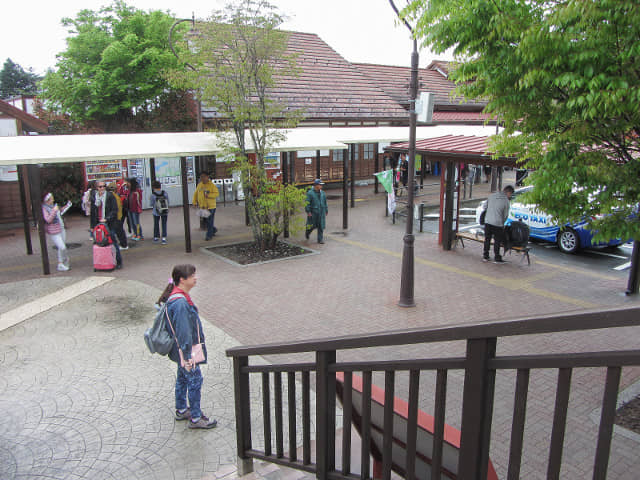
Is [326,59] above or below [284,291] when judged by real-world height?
above

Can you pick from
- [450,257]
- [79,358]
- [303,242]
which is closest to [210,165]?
[303,242]

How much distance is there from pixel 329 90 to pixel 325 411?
2328 centimetres

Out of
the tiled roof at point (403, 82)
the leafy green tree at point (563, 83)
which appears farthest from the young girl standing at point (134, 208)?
the tiled roof at point (403, 82)

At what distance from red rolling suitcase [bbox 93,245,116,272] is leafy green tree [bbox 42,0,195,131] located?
10808 mm

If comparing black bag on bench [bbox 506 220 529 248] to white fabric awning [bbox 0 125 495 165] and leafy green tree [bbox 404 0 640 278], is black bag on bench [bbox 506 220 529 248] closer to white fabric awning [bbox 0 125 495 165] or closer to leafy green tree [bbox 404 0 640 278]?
white fabric awning [bbox 0 125 495 165]

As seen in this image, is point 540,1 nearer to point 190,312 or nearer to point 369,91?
point 190,312

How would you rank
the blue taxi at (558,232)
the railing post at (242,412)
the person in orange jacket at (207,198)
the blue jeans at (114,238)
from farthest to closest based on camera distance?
the person in orange jacket at (207,198) → the blue taxi at (558,232) → the blue jeans at (114,238) → the railing post at (242,412)

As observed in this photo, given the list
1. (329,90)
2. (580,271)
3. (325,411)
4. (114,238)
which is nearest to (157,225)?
(114,238)

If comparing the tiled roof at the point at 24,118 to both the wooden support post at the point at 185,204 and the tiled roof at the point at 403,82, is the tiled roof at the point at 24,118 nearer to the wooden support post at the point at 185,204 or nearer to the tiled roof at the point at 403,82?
the wooden support post at the point at 185,204

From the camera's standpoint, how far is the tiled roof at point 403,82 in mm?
30016

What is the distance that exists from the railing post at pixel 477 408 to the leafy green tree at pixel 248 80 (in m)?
11.0

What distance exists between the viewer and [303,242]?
577 inches

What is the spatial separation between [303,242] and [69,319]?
7.09 m

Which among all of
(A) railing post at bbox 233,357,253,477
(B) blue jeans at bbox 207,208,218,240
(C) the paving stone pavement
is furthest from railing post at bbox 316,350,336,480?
(B) blue jeans at bbox 207,208,218,240
